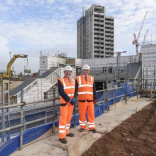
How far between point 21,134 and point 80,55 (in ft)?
253

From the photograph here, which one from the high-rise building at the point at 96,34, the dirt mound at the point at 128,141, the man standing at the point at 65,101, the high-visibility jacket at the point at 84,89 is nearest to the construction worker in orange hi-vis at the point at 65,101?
the man standing at the point at 65,101

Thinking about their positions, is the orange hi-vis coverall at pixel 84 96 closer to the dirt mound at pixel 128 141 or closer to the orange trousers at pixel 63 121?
the orange trousers at pixel 63 121

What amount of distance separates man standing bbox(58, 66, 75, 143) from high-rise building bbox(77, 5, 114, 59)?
68257mm

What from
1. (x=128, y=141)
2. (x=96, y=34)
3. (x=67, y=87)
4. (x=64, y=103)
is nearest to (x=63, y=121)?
(x=64, y=103)

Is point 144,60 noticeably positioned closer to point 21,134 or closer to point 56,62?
point 21,134

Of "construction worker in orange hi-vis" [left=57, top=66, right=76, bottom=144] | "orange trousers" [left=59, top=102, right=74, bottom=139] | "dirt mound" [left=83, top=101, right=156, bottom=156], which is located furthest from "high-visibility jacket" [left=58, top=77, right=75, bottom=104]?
"dirt mound" [left=83, top=101, right=156, bottom=156]

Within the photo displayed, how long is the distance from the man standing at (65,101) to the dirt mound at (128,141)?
689 mm

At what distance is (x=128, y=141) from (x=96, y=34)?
7187cm

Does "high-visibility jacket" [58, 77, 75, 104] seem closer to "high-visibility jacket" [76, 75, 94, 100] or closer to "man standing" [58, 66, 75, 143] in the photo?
"man standing" [58, 66, 75, 143]

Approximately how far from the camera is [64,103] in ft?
12.9

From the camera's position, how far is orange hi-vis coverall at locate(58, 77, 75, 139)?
12.7 feet

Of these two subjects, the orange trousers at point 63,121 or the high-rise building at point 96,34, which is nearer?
the orange trousers at point 63,121

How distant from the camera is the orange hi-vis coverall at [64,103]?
3.87 meters

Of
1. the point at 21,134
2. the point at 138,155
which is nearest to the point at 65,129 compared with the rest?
the point at 21,134
